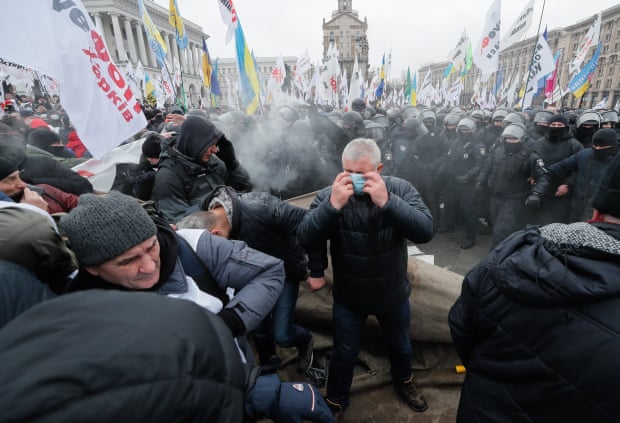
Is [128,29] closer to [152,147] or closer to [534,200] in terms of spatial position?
[152,147]

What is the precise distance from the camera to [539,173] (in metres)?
4.42

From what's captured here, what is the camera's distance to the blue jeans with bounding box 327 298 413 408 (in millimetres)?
2324

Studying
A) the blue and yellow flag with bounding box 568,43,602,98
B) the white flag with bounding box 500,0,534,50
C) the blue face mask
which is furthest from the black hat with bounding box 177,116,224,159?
the blue and yellow flag with bounding box 568,43,602,98

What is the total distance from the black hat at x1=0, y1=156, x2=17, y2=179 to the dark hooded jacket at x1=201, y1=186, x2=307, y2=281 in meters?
1.12

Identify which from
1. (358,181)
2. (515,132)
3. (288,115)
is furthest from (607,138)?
(288,115)

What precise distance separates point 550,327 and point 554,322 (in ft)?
0.08

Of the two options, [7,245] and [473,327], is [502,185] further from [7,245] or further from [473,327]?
[7,245]

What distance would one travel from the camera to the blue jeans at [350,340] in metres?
2.32

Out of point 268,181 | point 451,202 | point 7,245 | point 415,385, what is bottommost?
point 415,385

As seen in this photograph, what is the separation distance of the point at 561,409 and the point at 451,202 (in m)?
5.27

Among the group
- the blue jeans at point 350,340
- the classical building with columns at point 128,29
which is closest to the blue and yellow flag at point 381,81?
the blue jeans at point 350,340

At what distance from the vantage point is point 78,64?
8.07 ft

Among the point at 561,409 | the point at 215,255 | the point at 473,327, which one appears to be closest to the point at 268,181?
the point at 215,255

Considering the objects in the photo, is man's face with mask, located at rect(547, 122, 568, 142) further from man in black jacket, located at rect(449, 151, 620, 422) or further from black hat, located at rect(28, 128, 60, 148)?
black hat, located at rect(28, 128, 60, 148)
